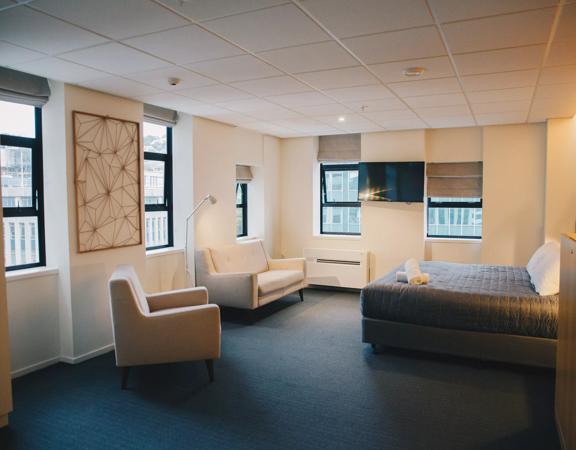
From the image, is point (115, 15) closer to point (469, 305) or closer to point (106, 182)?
point (106, 182)

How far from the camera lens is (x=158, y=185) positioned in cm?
548

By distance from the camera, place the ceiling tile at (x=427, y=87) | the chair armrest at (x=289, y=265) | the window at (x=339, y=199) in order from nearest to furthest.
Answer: the ceiling tile at (x=427, y=87) < the chair armrest at (x=289, y=265) < the window at (x=339, y=199)

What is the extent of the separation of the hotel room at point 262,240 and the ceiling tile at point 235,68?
3 centimetres

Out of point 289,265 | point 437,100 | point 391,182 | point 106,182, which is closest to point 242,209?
point 289,265

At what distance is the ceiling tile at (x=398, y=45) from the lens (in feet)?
9.14

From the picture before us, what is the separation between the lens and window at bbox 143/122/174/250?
5.32m

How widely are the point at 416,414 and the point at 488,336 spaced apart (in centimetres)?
116

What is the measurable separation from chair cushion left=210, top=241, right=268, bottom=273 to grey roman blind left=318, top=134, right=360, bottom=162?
1893mm

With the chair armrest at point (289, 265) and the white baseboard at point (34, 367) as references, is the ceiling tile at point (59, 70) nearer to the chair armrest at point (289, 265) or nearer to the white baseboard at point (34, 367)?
the white baseboard at point (34, 367)

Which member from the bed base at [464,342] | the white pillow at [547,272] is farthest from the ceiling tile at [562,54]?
the bed base at [464,342]

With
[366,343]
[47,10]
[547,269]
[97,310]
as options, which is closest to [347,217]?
[366,343]

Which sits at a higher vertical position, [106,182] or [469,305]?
[106,182]

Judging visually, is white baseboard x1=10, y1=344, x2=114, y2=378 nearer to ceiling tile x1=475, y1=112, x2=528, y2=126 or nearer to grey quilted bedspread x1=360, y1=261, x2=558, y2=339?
grey quilted bedspread x1=360, y1=261, x2=558, y2=339

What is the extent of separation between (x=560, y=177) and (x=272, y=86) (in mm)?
3807
